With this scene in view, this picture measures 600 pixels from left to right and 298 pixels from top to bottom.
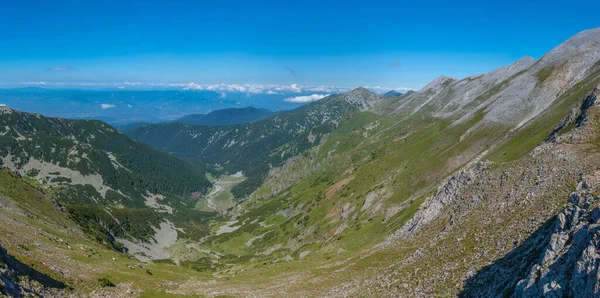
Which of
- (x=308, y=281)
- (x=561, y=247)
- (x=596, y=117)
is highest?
(x=596, y=117)

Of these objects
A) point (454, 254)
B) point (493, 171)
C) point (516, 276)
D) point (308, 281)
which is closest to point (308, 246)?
point (308, 281)

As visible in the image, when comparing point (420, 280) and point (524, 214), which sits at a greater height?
point (524, 214)

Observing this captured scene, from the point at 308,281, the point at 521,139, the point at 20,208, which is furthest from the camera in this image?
the point at 521,139

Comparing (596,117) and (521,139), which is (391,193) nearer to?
(521,139)

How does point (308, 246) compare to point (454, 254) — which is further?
point (308, 246)

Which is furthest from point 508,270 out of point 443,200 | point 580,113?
point 580,113

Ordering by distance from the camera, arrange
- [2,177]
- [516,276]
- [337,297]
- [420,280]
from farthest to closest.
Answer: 1. [2,177]
2. [337,297]
3. [420,280]
4. [516,276]
